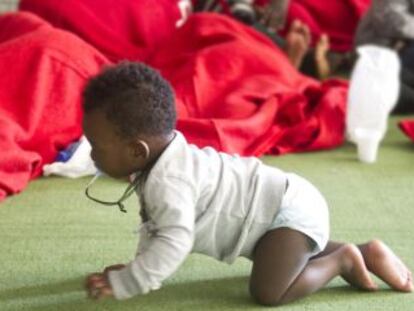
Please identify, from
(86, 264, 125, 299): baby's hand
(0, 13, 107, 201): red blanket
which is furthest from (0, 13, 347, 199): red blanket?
(86, 264, 125, 299): baby's hand

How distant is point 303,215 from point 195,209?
173 mm

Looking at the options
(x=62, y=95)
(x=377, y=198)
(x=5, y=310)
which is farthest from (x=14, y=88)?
(x=377, y=198)

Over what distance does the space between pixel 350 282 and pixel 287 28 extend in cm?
142

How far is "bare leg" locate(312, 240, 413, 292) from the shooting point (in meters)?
1.05

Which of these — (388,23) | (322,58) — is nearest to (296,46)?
(322,58)

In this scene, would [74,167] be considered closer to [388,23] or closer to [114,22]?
[114,22]

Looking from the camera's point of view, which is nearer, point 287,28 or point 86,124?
point 86,124

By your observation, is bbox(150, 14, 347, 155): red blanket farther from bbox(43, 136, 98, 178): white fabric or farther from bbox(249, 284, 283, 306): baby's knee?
bbox(249, 284, 283, 306): baby's knee

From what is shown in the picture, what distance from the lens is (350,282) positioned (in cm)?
107

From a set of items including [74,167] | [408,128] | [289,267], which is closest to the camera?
[289,267]

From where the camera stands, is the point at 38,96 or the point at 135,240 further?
the point at 38,96

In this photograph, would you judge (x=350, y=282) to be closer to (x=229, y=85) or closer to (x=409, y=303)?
(x=409, y=303)

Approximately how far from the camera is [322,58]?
87.6 inches

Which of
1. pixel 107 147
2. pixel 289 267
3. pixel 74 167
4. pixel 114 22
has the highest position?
pixel 107 147
